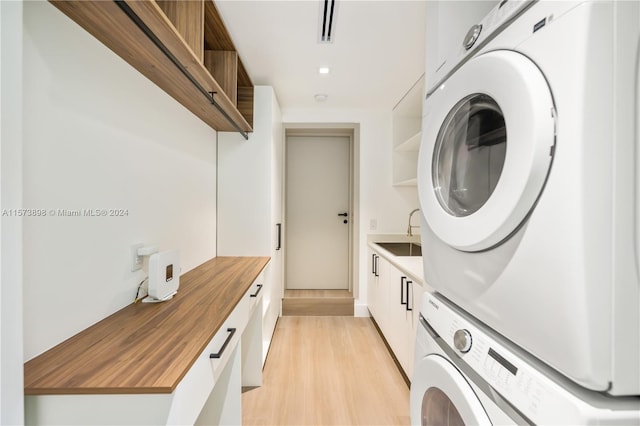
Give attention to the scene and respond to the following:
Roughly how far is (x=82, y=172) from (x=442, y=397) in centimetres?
135

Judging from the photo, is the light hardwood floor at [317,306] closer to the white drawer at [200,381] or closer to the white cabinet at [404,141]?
the white cabinet at [404,141]

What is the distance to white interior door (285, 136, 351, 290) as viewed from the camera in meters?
3.71

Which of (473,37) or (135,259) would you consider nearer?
(473,37)

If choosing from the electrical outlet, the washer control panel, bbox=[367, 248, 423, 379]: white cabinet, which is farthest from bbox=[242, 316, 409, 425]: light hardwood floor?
the washer control panel

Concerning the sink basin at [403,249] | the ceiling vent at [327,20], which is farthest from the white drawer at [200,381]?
the sink basin at [403,249]

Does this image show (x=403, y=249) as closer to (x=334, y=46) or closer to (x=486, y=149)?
(x=334, y=46)

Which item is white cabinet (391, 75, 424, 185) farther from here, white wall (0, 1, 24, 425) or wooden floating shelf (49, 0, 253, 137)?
white wall (0, 1, 24, 425)

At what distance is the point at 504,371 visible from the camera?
2.08ft

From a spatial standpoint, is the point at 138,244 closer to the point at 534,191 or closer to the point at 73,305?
the point at 73,305

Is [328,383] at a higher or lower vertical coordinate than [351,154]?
lower

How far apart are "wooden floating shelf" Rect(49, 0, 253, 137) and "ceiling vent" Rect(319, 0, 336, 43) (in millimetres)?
567

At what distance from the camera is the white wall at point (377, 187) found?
330 centimetres

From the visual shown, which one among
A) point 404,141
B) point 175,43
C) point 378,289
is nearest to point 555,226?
point 175,43

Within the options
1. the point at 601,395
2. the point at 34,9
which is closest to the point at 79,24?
the point at 34,9
